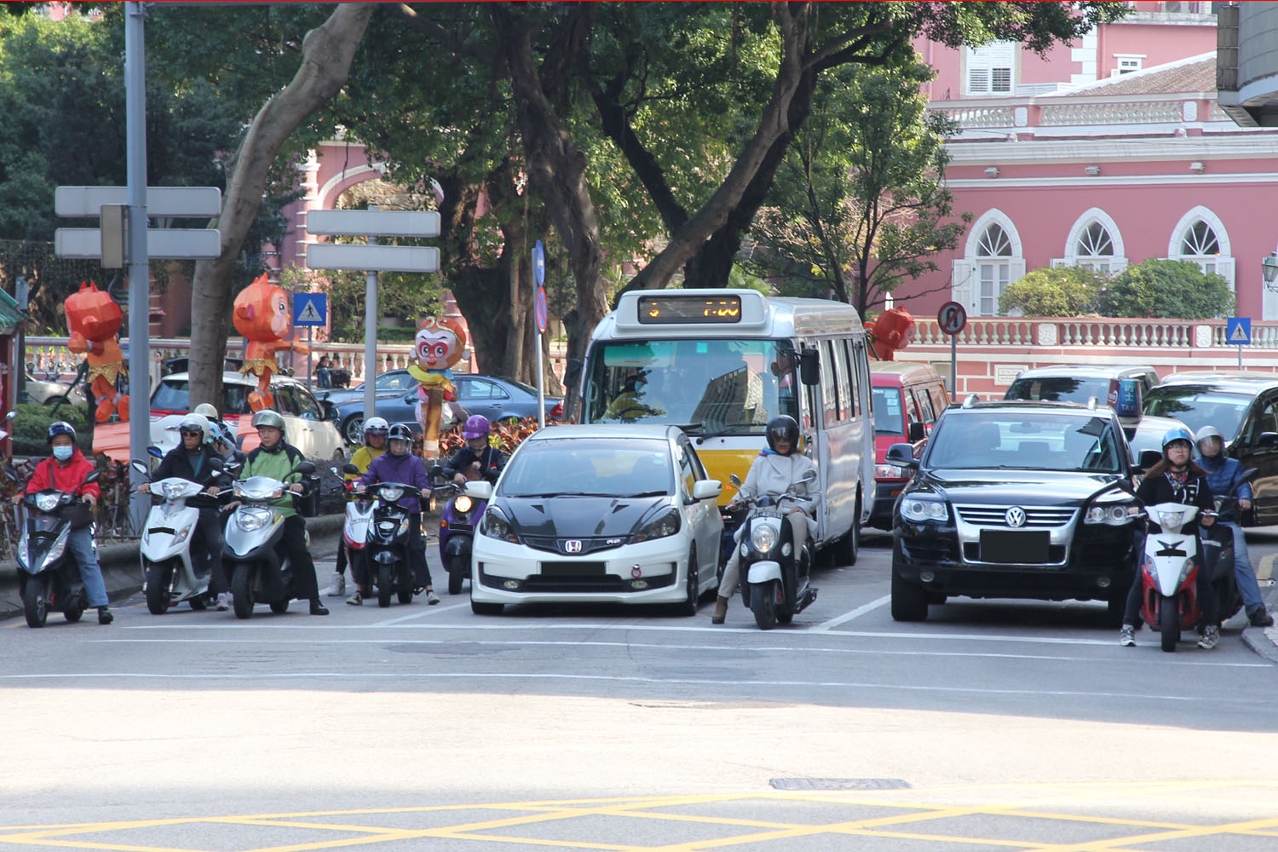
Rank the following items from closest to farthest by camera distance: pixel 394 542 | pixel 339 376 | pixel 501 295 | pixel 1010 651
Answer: pixel 1010 651
pixel 394 542
pixel 339 376
pixel 501 295

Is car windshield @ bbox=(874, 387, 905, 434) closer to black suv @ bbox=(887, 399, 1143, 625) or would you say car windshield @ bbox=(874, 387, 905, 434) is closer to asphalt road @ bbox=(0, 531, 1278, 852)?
black suv @ bbox=(887, 399, 1143, 625)

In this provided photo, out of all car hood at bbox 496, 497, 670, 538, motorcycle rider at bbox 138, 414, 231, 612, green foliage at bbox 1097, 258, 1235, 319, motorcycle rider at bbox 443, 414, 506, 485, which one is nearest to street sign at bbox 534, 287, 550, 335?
motorcycle rider at bbox 443, 414, 506, 485

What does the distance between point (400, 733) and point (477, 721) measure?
21.3 inches

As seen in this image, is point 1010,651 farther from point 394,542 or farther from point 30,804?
point 30,804

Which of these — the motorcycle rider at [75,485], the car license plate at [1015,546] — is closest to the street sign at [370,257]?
the motorcycle rider at [75,485]

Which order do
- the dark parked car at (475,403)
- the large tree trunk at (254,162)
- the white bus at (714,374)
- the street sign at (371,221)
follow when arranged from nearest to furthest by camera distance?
the white bus at (714,374)
the street sign at (371,221)
the large tree trunk at (254,162)
the dark parked car at (475,403)

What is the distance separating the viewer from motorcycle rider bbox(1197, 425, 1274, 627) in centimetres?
1488

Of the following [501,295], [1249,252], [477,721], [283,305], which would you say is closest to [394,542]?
[477,721]

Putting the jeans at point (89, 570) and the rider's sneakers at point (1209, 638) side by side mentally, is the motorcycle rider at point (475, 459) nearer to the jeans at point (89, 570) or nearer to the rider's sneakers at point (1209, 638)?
the jeans at point (89, 570)

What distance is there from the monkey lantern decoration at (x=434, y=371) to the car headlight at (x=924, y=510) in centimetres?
1262

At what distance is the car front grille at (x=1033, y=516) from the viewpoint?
14555 mm

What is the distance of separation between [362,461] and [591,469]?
3314mm

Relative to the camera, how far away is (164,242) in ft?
62.8

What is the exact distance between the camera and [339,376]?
123 feet
